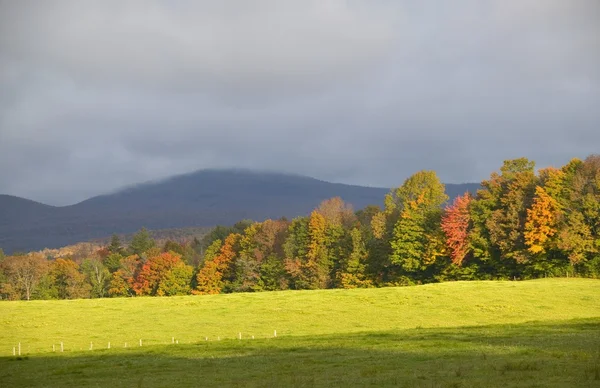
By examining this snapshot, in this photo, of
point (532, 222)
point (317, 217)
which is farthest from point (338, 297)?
point (317, 217)

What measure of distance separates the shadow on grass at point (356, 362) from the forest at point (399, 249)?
132ft

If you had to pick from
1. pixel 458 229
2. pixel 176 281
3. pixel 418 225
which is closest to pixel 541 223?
pixel 458 229

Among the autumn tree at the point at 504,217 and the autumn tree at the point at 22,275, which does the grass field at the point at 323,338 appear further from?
the autumn tree at the point at 22,275

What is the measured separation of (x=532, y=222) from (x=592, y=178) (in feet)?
31.1

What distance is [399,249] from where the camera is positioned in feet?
314

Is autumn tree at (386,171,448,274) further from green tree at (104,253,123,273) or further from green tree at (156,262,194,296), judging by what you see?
green tree at (104,253,123,273)

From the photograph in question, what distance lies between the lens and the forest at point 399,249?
A: 8062 centimetres

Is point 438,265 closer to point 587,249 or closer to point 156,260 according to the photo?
point 587,249

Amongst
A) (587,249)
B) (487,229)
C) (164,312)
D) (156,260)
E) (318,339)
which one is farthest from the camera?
(156,260)

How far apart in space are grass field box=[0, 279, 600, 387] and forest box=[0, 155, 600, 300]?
14.1m

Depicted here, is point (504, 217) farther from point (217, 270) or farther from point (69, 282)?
point (69, 282)

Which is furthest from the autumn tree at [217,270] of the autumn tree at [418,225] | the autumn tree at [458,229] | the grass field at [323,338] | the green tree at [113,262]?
the autumn tree at [458,229]

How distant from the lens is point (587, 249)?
252 feet

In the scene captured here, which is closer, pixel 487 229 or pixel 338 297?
pixel 338 297
